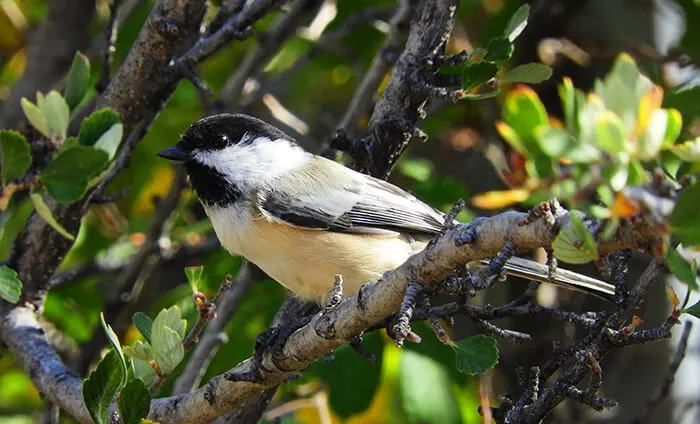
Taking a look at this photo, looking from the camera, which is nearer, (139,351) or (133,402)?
(133,402)

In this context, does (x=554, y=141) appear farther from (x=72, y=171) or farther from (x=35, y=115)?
(x=35, y=115)

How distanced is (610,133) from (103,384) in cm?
97

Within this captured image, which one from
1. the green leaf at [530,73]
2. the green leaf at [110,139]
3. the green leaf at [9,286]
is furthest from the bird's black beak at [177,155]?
the green leaf at [530,73]

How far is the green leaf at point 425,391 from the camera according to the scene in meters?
2.35

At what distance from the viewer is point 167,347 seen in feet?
5.37

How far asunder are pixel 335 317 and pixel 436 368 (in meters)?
0.93

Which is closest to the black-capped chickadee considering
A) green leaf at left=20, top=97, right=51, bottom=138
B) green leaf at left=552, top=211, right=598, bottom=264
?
green leaf at left=20, top=97, right=51, bottom=138

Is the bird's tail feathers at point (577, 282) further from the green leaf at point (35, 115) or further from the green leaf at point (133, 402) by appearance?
the green leaf at point (35, 115)

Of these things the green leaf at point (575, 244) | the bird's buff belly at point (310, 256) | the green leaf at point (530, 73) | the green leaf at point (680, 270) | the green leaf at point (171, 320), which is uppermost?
the green leaf at point (530, 73)

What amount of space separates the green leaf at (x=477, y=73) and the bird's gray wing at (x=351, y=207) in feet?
1.86

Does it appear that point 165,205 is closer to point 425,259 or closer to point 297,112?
point 297,112

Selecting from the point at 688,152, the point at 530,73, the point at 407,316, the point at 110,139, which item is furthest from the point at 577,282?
the point at 110,139

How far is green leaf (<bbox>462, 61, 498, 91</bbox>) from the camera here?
166 cm

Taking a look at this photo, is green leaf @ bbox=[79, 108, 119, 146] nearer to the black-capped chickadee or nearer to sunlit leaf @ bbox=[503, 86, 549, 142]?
the black-capped chickadee
